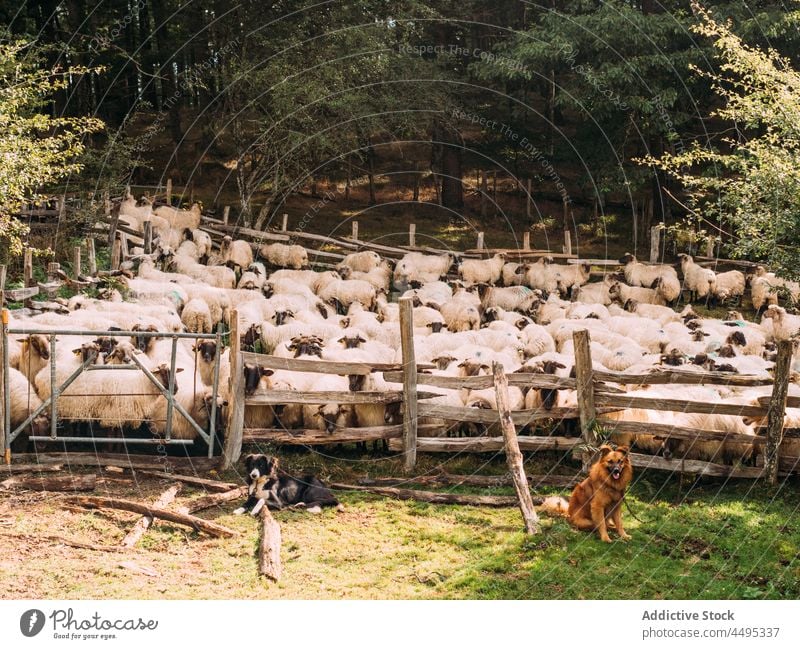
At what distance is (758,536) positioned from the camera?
31.9ft

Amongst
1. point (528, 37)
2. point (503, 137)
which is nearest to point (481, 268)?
point (528, 37)

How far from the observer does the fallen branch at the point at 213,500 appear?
10016 mm

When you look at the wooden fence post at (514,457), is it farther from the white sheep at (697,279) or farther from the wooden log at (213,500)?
the white sheep at (697,279)

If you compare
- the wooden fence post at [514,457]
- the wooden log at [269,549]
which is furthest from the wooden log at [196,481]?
the wooden fence post at [514,457]

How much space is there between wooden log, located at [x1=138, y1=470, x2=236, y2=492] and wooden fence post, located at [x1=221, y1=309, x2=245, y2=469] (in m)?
0.56

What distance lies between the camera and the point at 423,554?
927cm

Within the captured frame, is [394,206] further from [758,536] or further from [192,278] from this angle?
[758,536]

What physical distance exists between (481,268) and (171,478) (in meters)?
14.7

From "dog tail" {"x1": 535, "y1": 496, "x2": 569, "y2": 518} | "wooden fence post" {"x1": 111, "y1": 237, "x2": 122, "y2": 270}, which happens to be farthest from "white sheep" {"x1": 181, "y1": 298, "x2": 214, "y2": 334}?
"dog tail" {"x1": 535, "y1": 496, "x2": 569, "y2": 518}

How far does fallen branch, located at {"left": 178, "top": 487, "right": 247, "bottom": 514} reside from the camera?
10016 mm

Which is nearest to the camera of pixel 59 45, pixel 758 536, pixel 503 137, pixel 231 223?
pixel 758 536

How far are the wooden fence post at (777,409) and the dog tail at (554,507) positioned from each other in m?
2.82

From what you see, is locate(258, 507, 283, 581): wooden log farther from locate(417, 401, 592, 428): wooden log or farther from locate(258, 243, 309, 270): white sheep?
locate(258, 243, 309, 270): white sheep

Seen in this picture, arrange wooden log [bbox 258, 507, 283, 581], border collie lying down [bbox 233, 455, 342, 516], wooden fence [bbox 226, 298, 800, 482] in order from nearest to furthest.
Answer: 1. wooden log [bbox 258, 507, 283, 581]
2. border collie lying down [bbox 233, 455, 342, 516]
3. wooden fence [bbox 226, 298, 800, 482]
